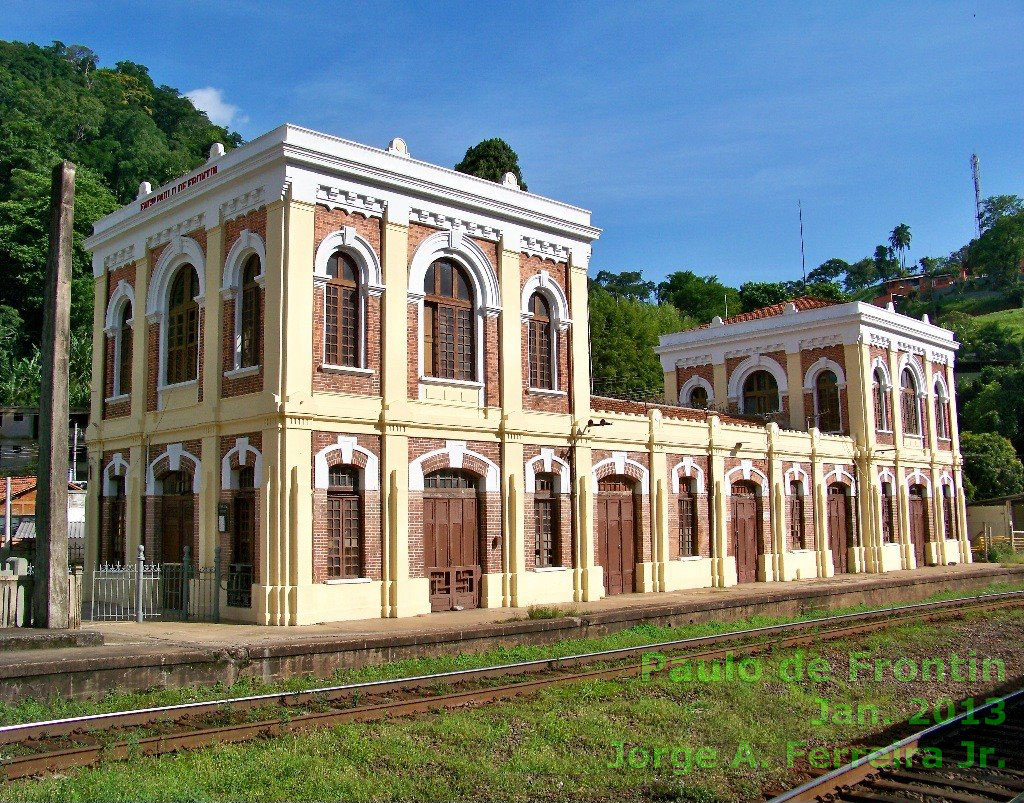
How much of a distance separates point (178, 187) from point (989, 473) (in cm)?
4737

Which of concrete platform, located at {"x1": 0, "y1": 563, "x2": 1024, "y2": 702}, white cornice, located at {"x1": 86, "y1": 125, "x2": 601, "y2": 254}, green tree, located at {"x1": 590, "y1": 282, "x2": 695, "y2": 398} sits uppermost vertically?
green tree, located at {"x1": 590, "y1": 282, "x2": 695, "y2": 398}

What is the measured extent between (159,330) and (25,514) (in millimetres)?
14302

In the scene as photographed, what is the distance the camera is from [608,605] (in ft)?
68.4

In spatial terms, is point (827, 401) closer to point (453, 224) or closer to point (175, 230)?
point (453, 224)

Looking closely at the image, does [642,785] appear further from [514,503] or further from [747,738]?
[514,503]

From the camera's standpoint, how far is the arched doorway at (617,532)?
76.9ft

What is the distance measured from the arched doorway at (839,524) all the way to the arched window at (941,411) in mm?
8353

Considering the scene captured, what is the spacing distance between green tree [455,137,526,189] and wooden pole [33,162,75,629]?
40.9m

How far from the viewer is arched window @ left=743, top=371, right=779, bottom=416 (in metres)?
35.0

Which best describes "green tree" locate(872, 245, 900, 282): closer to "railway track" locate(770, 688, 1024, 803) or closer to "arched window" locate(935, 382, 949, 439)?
"arched window" locate(935, 382, 949, 439)

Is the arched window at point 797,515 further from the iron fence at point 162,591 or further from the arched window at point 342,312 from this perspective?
the iron fence at point 162,591

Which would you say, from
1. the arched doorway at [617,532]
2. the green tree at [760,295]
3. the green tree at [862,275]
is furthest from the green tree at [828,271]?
the arched doorway at [617,532]

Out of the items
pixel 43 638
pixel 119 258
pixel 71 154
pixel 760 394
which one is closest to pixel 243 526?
pixel 43 638

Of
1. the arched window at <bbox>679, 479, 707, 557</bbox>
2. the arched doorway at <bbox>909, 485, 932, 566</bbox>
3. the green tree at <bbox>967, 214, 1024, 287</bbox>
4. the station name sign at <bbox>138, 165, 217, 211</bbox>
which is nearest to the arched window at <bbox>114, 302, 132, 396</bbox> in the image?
the station name sign at <bbox>138, 165, 217, 211</bbox>
